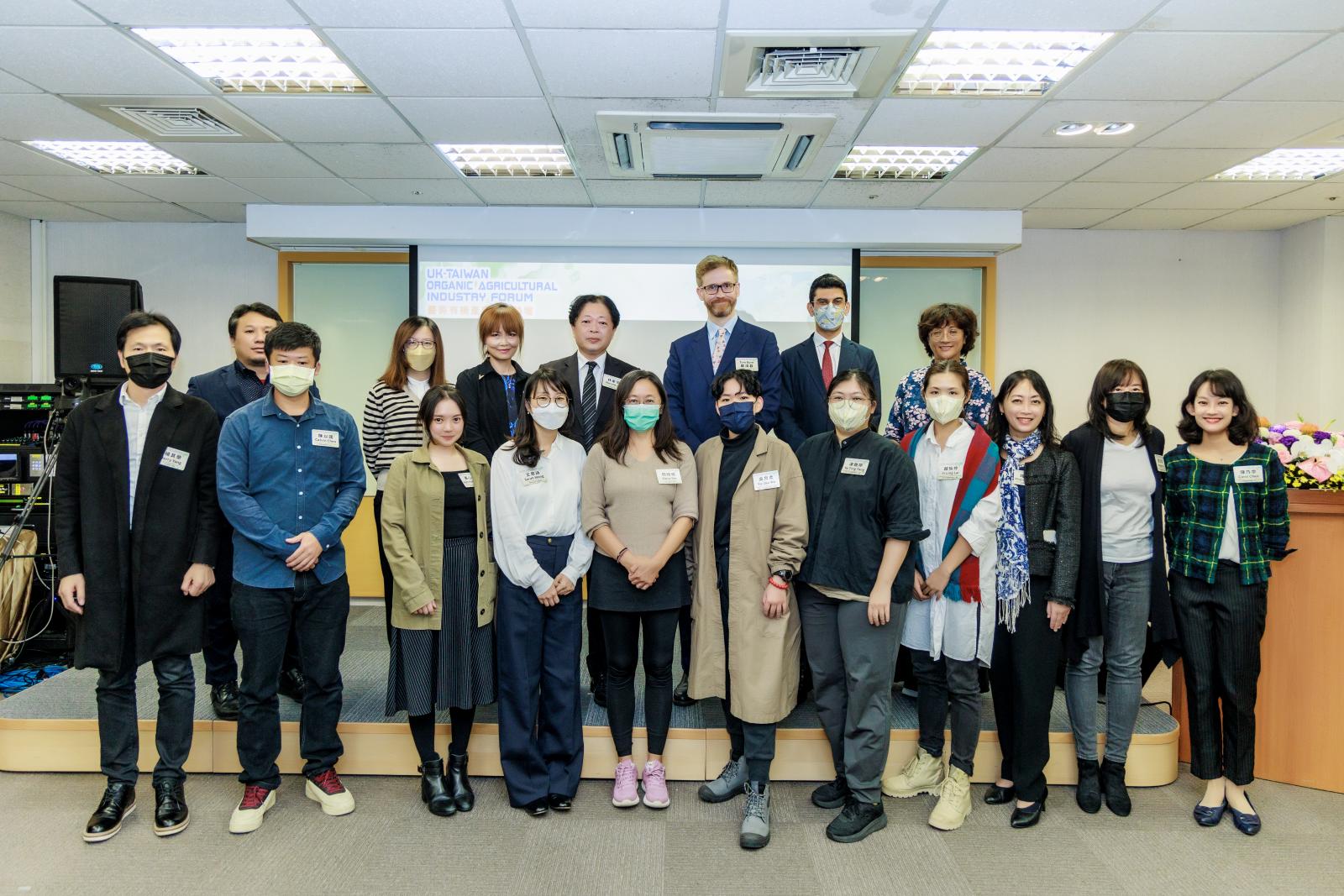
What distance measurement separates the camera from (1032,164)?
4.61 meters

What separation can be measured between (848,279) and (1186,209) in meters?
2.49

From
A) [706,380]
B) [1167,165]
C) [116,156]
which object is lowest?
[706,380]

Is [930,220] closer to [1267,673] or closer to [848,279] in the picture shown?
[848,279]

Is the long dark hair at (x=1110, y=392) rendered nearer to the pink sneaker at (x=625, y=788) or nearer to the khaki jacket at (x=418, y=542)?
the pink sneaker at (x=625, y=788)

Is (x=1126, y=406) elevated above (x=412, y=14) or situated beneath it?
situated beneath

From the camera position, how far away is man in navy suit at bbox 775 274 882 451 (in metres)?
3.23

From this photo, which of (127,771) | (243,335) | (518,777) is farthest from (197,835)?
(243,335)

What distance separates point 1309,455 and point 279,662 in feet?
13.0

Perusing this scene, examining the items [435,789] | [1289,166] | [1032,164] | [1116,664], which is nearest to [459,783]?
[435,789]

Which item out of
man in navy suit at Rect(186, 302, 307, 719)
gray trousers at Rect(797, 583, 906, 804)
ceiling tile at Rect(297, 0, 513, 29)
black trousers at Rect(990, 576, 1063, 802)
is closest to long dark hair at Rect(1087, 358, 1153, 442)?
black trousers at Rect(990, 576, 1063, 802)

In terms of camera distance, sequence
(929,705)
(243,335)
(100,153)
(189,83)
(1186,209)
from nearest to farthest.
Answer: (929,705), (243,335), (189,83), (100,153), (1186,209)

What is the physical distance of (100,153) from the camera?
4684 mm

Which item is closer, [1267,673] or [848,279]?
[1267,673]

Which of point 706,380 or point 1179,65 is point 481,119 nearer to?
point 706,380
